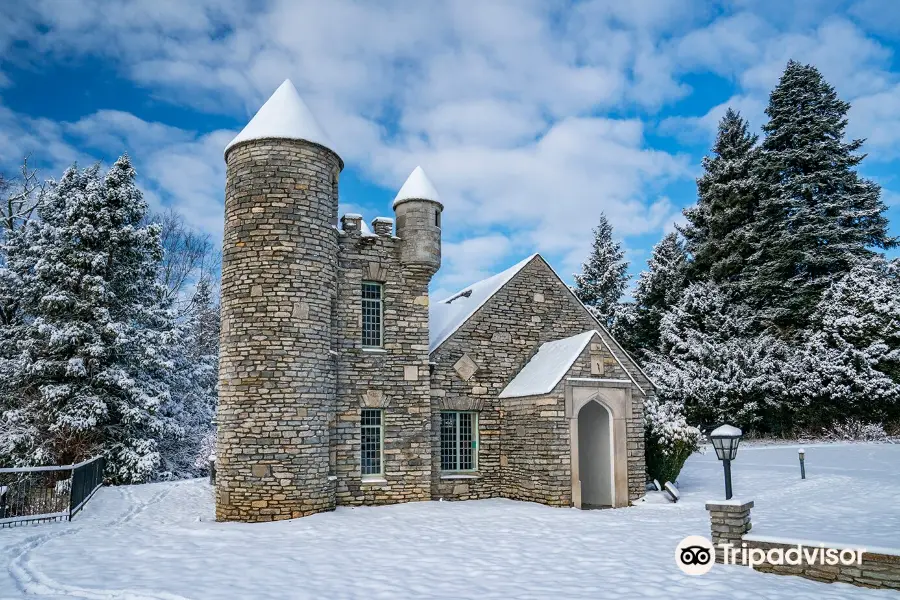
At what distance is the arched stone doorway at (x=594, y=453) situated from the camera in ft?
58.0

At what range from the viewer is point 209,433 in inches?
1074

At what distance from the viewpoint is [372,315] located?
16.4 meters

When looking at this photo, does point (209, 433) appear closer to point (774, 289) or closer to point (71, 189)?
point (71, 189)

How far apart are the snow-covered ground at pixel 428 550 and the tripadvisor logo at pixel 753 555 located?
0.74 ft

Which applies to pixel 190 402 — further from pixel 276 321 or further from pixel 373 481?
pixel 276 321

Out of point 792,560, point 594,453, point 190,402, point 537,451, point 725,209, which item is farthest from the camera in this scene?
point 725,209

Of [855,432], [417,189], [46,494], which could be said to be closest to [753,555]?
[417,189]

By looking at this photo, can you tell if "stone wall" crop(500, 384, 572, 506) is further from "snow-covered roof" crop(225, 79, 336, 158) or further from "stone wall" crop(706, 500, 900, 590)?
"snow-covered roof" crop(225, 79, 336, 158)

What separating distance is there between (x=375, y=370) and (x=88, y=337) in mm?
11991

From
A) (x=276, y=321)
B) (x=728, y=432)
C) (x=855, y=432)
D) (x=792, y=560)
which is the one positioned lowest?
(x=792, y=560)

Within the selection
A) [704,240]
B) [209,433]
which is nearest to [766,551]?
[209,433]

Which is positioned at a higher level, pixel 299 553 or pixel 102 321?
pixel 102 321

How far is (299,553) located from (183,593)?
254 centimetres

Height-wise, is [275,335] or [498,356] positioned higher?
[275,335]
